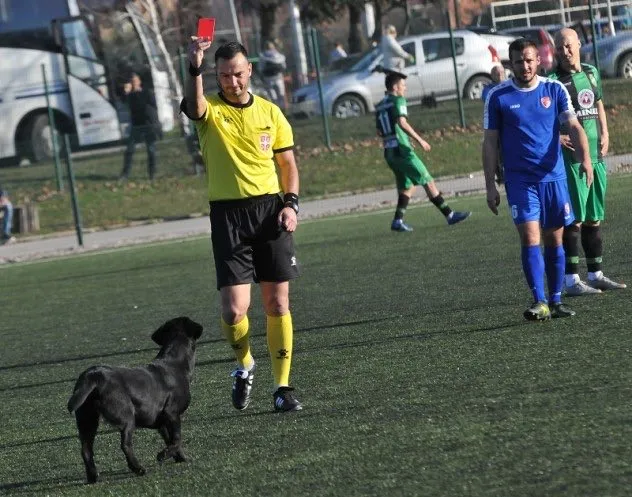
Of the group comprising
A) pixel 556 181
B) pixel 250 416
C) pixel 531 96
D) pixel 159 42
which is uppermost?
pixel 159 42

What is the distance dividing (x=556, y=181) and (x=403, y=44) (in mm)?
19712

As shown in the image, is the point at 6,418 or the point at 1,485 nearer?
the point at 1,485

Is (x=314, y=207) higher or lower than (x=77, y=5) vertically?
lower

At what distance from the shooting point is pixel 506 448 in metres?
5.66

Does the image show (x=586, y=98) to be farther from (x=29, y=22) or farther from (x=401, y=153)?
(x=29, y=22)

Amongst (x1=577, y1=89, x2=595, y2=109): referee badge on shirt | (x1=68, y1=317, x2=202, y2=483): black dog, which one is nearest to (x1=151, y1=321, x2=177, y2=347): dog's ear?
(x1=68, y1=317, x2=202, y2=483): black dog

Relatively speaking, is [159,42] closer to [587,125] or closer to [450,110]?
[450,110]

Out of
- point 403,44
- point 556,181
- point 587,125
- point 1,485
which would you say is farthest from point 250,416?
point 403,44

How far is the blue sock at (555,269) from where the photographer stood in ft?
29.7

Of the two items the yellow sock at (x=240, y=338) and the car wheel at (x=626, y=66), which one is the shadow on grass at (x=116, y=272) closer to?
the yellow sock at (x=240, y=338)

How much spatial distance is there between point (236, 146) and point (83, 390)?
6.24ft

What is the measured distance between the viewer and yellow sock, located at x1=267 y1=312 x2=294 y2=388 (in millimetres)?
7281

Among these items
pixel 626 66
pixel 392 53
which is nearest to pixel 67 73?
pixel 392 53

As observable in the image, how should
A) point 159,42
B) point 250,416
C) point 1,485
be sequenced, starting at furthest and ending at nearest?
A: point 159,42
point 250,416
point 1,485
